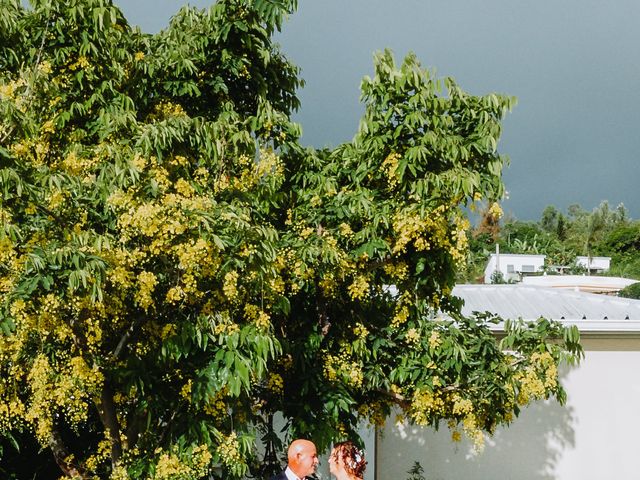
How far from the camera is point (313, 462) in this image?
3641mm

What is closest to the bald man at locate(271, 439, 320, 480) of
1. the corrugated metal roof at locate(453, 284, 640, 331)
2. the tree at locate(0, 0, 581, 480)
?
the tree at locate(0, 0, 581, 480)

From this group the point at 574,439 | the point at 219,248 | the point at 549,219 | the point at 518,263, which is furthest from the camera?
the point at 549,219

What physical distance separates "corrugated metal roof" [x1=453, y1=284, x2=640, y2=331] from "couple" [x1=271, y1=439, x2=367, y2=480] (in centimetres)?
513

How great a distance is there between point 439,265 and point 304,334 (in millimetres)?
1382

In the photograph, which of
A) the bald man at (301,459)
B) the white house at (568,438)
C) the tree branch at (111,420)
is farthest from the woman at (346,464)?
the white house at (568,438)

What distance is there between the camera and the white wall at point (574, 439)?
8430mm

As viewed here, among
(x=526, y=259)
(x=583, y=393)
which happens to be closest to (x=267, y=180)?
(x=583, y=393)

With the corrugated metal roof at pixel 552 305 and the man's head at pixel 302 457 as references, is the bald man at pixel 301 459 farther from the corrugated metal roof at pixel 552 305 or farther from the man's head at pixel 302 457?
the corrugated metal roof at pixel 552 305

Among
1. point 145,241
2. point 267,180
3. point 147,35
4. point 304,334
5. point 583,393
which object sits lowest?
point 583,393

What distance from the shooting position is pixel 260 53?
5.84m

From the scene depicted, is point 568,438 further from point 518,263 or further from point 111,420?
point 518,263

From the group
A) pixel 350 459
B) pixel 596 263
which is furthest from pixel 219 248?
pixel 596 263

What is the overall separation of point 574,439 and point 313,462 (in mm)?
6144

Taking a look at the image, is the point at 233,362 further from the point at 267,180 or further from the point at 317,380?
the point at 267,180
